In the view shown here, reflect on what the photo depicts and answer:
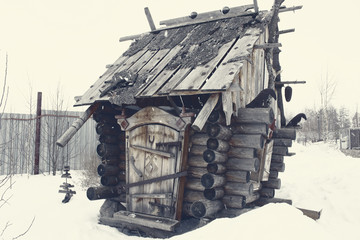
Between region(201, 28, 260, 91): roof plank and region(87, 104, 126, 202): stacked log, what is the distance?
3.14 m

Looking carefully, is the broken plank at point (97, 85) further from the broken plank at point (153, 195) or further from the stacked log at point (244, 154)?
the stacked log at point (244, 154)

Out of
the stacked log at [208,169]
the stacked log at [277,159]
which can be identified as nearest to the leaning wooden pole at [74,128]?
the stacked log at [208,169]

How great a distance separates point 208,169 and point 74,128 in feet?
9.72

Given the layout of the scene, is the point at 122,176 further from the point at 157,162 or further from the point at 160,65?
the point at 160,65

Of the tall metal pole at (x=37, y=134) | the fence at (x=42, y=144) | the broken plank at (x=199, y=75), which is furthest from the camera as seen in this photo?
the fence at (x=42, y=144)

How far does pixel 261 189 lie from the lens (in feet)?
28.4

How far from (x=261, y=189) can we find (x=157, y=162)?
133 inches

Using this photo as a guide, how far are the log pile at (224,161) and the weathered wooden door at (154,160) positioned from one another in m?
0.36

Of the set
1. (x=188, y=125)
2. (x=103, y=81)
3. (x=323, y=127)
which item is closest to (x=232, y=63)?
(x=188, y=125)

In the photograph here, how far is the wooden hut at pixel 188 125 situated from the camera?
5992mm

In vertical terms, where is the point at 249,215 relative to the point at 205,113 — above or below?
below

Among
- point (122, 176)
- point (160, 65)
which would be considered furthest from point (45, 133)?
point (160, 65)

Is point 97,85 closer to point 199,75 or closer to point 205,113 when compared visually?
point 199,75

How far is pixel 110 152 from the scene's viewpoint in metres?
7.95
